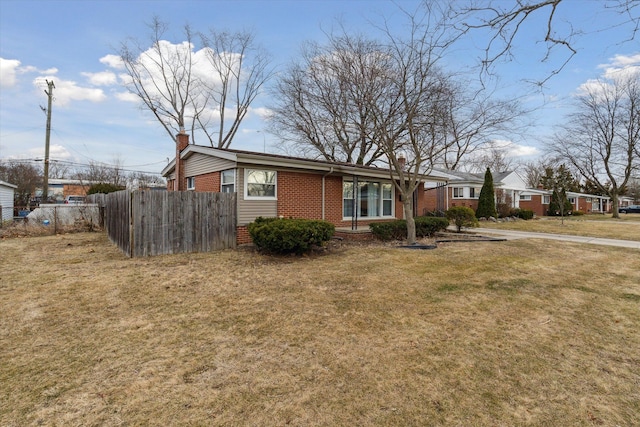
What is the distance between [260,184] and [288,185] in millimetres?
1020

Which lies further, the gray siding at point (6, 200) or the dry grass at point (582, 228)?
the gray siding at point (6, 200)

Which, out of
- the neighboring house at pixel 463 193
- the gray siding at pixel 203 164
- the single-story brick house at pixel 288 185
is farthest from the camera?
the neighboring house at pixel 463 193

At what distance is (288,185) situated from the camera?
34.9 feet

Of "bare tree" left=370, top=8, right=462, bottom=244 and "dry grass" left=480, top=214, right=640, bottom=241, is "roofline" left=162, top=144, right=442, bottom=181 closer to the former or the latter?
"bare tree" left=370, top=8, right=462, bottom=244

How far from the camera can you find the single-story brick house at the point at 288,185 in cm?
964

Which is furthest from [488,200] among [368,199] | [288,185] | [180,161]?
[180,161]

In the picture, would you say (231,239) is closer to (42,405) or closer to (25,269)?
(25,269)

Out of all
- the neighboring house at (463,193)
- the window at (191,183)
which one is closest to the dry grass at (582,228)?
the neighboring house at (463,193)

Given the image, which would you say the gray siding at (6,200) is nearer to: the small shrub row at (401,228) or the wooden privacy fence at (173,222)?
the wooden privacy fence at (173,222)

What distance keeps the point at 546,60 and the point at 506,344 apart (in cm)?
329

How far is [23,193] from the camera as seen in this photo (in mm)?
29109

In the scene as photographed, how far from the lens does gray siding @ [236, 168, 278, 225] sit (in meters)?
9.48

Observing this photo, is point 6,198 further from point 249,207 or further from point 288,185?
point 288,185

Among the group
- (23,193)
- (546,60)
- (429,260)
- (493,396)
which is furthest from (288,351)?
(23,193)
